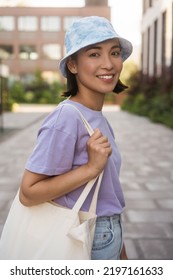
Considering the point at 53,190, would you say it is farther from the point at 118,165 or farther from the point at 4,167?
the point at 4,167

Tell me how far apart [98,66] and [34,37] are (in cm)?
4594

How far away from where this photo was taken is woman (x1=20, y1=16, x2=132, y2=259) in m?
1.47

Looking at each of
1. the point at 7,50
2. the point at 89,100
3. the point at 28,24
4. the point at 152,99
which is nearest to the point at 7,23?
the point at 28,24

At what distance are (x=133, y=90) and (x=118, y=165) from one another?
2633 centimetres

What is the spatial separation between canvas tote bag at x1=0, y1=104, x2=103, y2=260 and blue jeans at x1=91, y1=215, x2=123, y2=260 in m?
0.11

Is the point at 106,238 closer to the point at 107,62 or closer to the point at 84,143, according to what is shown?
the point at 84,143

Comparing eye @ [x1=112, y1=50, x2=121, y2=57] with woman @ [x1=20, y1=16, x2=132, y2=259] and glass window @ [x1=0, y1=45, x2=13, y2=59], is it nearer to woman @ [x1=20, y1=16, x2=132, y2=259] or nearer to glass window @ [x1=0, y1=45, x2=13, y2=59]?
woman @ [x1=20, y1=16, x2=132, y2=259]

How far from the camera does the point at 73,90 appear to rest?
1.66 metres

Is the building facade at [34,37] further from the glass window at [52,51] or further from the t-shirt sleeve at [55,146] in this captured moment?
the t-shirt sleeve at [55,146]

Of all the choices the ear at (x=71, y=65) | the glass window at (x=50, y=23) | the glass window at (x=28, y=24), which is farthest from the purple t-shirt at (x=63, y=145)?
the glass window at (x=50, y=23)

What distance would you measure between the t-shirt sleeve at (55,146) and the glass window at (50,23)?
46.6m

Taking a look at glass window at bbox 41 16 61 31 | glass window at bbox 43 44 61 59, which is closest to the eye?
→ glass window at bbox 41 16 61 31

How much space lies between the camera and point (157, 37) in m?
25.5
